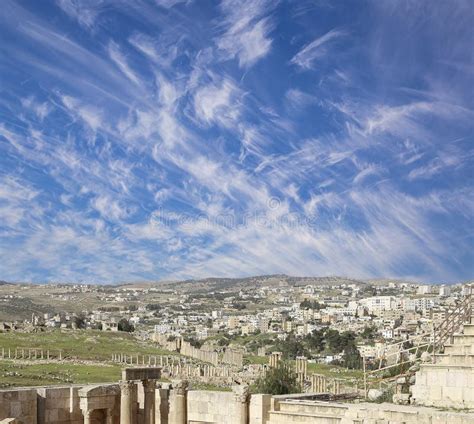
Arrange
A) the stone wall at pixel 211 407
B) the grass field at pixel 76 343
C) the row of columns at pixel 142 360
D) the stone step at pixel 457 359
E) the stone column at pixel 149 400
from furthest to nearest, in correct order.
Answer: the grass field at pixel 76 343
the row of columns at pixel 142 360
the stone column at pixel 149 400
the stone wall at pixel 211 407
the stone step at pixel 457 359

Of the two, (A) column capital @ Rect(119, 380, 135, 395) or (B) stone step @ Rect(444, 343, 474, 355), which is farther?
(A) column capital @ Rect(119, 380, 135, 395)

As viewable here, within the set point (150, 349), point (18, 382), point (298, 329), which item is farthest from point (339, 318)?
point (18, 382)

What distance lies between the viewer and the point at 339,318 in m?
179

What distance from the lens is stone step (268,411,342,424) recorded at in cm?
1773

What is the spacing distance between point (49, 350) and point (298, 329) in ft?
289

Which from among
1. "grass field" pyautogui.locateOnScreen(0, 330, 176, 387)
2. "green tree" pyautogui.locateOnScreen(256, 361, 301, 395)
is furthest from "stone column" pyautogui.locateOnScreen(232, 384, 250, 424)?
"green tree" pyautogui.locateOnScreen(256, 361, 301, 395)

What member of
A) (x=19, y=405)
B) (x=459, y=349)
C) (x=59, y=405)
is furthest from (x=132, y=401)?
(x=459, y=349)

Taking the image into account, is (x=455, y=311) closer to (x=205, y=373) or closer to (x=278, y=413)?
(x=278, y=413)

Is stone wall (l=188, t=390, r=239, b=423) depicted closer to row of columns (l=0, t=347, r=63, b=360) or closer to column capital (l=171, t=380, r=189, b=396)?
column capital (l=171, t=380, r=189, b=396)

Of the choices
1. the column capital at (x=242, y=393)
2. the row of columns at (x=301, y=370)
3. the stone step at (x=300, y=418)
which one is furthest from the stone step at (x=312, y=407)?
the row of columns at (x=301, y=370)

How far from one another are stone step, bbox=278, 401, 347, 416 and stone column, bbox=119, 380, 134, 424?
438cm

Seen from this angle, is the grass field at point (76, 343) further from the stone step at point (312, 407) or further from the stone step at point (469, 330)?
the stone step at point (469, 330)

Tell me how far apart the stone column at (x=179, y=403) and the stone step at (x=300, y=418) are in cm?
272

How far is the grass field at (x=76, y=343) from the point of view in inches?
2785
